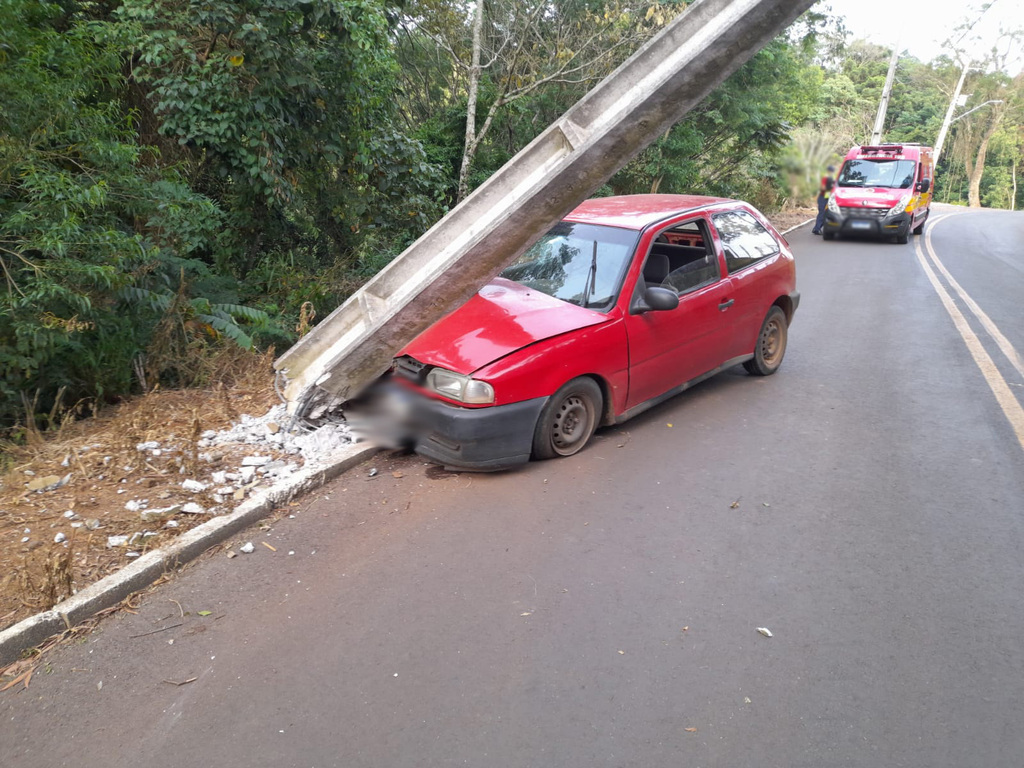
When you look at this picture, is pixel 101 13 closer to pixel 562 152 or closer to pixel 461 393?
pixel 562 152

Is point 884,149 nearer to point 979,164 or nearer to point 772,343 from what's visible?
point 772,343

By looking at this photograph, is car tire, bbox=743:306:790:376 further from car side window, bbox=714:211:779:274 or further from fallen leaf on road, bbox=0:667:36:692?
fallen leaf on road, bbox=0:667:36:692

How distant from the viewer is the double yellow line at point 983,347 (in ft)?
20.5

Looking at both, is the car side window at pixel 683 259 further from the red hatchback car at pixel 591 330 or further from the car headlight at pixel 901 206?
the car headlight at pixel 901 206

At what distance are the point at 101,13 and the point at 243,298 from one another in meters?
3.15

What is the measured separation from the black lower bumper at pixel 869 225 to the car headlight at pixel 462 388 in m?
7.74

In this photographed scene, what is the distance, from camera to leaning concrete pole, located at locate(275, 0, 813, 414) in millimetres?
4855

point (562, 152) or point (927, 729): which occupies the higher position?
point (562, 152)

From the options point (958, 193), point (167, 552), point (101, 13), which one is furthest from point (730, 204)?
point (958, 193)

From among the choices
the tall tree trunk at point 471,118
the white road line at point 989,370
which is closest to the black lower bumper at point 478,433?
the white road line at point 989,370

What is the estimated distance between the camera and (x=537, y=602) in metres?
3.64

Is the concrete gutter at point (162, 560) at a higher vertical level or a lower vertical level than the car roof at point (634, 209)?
lower

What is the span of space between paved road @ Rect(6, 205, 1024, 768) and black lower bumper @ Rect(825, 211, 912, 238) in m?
6.98

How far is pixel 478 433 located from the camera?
15.4 ft
